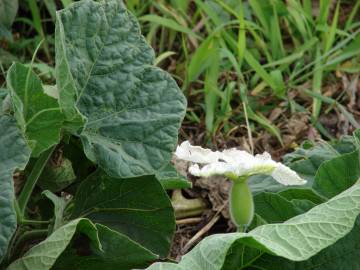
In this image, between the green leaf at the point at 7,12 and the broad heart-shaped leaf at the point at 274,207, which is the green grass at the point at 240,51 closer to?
the green leaf at the point at 7,12

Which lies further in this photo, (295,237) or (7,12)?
(7,12)

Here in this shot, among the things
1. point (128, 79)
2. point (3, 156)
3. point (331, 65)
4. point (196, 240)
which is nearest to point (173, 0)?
point (331, 65)

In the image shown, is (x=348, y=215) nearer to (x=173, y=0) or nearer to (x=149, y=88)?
(x=149, y=88)

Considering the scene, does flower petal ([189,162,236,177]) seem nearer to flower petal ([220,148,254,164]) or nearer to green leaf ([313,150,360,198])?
flower petal ([220,148,254,164])

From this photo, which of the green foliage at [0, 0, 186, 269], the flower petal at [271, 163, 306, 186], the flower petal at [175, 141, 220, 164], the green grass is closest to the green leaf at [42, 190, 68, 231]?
the green foliage at [0, 0, 186, 269]

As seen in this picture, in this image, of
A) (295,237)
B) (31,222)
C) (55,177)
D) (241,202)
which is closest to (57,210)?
(31,222)

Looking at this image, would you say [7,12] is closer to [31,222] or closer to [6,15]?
[6,15]
